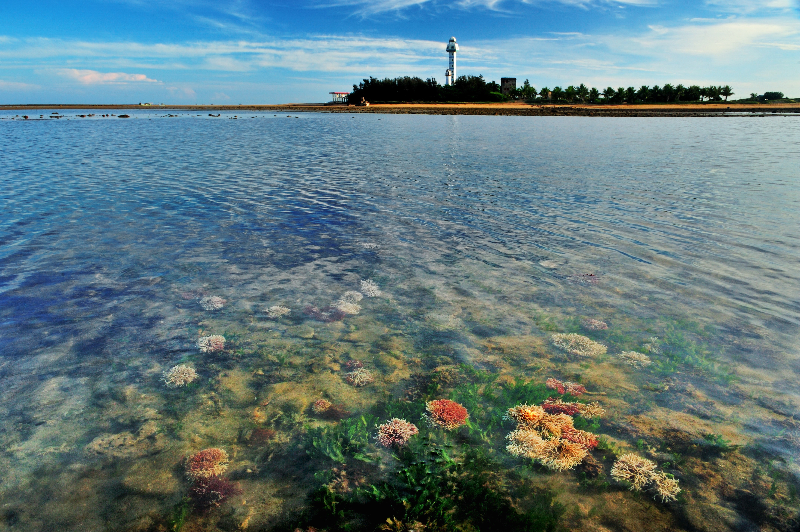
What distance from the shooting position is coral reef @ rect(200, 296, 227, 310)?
8.62 metres

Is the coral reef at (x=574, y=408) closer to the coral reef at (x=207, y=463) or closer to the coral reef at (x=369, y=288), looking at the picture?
the coral reef at (x=207, y=463)

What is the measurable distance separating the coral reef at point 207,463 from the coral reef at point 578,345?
5.28 m

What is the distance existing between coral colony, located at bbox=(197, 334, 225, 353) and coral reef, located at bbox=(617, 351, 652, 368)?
6553mm

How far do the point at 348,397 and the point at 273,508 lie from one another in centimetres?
187

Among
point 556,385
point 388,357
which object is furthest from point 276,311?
point 556,385

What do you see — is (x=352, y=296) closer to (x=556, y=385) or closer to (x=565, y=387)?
(x=556, y=385)

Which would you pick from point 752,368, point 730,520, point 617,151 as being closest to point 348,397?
point 730,520

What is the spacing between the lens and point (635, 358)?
681cm

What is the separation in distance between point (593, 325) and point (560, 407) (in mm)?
2657

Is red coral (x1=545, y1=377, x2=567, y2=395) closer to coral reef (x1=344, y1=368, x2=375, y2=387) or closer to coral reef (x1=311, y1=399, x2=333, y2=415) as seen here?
coral reef (x1=344, y1=368, x2=375, y2=387)

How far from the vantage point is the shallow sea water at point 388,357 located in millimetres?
4426

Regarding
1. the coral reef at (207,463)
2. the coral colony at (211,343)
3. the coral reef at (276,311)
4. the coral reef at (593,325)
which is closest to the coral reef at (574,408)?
the coral reef at (593,325)

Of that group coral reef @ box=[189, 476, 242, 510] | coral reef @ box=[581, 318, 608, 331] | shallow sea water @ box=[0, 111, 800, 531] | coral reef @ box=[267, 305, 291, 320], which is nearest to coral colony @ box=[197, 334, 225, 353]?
shallow sea water @ box=[0, 111, 800, 531]

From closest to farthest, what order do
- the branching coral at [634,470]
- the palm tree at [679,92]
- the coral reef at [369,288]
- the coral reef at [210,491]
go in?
the coral reef at [210,491], the branching coral at [634,470], the coral reef at [369,288], the palm tree at [679,92]
